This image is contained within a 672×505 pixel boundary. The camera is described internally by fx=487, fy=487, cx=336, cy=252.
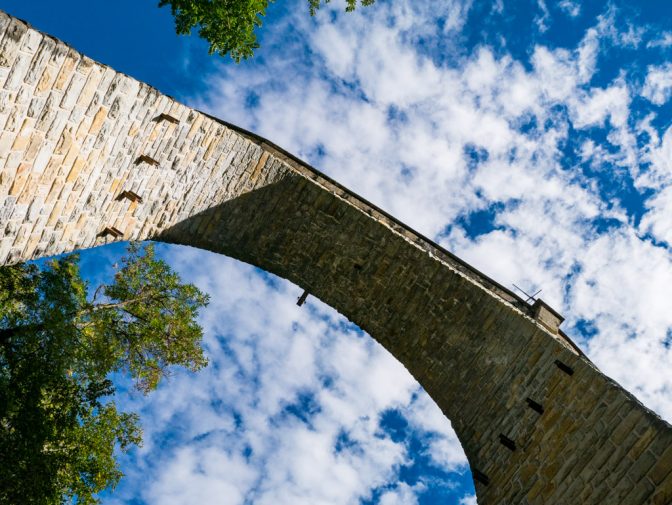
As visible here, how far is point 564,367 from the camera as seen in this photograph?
644 centimetres

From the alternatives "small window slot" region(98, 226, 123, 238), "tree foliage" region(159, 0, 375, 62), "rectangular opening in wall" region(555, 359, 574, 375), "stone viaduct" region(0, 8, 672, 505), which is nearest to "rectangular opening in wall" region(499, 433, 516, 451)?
"stone viaduct" region(0, 8, 672, 505)

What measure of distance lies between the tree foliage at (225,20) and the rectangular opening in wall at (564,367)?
8.11m

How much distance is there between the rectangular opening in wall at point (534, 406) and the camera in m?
6.53

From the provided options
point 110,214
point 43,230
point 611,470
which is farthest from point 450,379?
point 43,230

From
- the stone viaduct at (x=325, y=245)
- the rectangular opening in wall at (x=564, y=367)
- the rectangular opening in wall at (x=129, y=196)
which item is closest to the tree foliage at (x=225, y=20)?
the stone viaduct at (x=325, y=245)

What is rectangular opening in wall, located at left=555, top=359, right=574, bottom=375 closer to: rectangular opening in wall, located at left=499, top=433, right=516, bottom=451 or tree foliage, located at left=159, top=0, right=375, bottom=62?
rectangular opening in wall, located at left=499, top=433, right=516, bottom=451

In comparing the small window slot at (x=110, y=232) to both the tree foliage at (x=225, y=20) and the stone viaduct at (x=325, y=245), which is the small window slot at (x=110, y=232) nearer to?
the stone viaduct at (x=325, y=245)

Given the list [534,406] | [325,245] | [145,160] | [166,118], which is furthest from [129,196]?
[534,406]

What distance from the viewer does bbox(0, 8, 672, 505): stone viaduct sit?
459cm

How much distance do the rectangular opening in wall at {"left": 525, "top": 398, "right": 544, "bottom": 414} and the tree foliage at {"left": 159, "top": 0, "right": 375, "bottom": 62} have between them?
8410 millimetres

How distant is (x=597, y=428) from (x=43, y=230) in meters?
6.50

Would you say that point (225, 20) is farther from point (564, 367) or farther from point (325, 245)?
point (564, 367)

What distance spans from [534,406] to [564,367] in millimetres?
681

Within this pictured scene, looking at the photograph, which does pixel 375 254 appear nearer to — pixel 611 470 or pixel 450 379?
pixel 450 379
